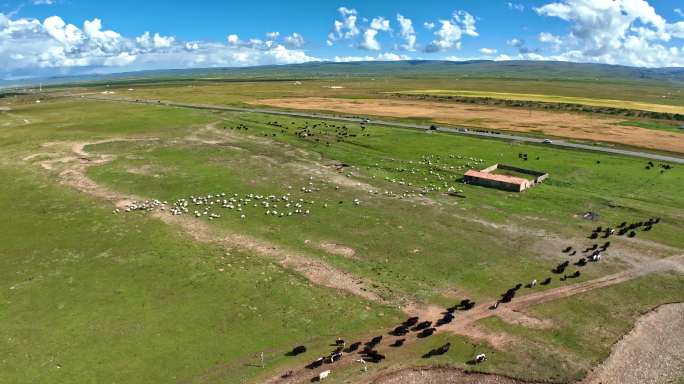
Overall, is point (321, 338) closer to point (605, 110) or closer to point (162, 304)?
point (162, 304)

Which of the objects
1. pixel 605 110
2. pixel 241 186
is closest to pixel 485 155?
pixel 241 186

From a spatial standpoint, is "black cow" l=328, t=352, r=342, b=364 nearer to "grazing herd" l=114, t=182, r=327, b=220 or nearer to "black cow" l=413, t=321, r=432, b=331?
"black cow" l=413, t=321, r=432, b=331

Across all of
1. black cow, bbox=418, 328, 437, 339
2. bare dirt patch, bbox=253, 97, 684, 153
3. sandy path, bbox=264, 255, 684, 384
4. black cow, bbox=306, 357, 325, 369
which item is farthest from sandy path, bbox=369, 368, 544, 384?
bare dirt patch, bbox=253, 97, 684, 153

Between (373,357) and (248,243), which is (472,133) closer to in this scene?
(248,243)

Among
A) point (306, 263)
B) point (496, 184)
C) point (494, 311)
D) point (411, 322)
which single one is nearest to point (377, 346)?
point (411, 322)

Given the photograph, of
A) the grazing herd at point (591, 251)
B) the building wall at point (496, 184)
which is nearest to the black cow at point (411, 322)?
the grazing herd at point (591, 251)

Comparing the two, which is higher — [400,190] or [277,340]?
[400,190]
